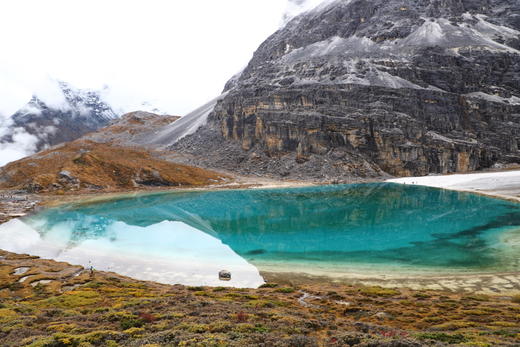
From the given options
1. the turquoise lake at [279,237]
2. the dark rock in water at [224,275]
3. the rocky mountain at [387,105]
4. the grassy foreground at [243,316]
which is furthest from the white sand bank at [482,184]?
the dark rock in water at [224,275]

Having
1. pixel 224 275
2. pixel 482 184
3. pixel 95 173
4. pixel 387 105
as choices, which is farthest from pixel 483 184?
pixel 95 173

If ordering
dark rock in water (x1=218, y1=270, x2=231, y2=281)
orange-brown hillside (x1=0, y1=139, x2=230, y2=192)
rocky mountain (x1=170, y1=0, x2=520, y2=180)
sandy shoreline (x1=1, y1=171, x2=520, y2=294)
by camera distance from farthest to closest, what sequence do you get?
rocky mountain (x1=170, y1=0, x2=520, y2=180) → orange-brown hillside (x1=0, y1=139, x2=230, y2=192) → dark rock in water (x1=218, y1=270, x2=231, y2=281) → sandy shoreline (x1=1, y1=171, x2=520, y2=294)

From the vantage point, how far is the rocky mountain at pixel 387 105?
374 ft

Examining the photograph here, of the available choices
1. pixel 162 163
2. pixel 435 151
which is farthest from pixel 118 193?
pixel 435 151

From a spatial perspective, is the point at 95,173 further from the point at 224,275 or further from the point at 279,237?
the point at 224,275

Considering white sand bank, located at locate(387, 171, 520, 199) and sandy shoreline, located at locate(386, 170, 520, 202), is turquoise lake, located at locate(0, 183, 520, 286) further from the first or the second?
white sand bank, located at locate(387, 171, 520, 199)

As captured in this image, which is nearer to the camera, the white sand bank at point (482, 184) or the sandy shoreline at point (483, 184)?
the sandy shoreline at point (483, 184)

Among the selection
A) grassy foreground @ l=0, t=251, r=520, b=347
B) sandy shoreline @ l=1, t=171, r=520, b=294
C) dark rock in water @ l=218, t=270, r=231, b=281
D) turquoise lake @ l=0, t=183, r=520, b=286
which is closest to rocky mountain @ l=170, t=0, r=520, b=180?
sandy shoreline @ l=1, t=171, r=520, b=294

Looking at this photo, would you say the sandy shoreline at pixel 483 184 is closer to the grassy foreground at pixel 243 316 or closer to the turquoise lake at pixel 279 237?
the turquoise lake at pixel 279 237

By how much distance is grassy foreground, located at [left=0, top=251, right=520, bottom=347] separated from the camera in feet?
38.7

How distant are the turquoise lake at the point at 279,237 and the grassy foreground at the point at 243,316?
17.8ft

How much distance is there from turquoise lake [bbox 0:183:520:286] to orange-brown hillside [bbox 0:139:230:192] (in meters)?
29.6

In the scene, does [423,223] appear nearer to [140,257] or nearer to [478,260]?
[478,260]

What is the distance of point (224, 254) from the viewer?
32.1 m
